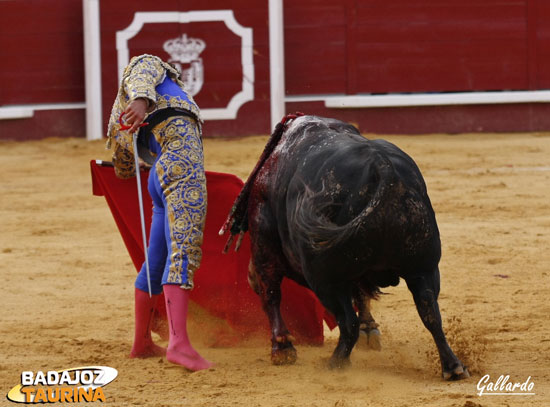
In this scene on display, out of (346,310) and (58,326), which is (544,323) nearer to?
(346,310)

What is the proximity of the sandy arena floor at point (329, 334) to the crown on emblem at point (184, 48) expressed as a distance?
1.57 metres

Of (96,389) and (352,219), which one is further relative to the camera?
(96,389)

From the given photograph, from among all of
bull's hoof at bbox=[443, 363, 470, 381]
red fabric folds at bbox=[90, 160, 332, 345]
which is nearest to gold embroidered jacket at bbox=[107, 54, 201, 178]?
red fabric folds at bbox=[90, 160, 332, 345]

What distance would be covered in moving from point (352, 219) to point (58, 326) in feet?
5.10

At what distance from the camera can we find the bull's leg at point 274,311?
3.31 meters

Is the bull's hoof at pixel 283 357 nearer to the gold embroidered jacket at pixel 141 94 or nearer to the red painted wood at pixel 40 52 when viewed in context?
the gold embroidered jacket at pixel 141 94

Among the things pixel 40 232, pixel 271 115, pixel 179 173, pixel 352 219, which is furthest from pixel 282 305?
pixel 271 115

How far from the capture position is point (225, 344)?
369 cm

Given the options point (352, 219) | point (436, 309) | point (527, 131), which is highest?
point (352, 219)

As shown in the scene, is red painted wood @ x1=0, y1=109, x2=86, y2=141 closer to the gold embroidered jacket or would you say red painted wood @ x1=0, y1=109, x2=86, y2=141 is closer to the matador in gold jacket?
the gold embroidered jacket

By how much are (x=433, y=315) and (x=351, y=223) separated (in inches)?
14.7

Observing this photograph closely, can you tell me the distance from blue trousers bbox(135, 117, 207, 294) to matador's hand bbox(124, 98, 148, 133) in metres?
0.12

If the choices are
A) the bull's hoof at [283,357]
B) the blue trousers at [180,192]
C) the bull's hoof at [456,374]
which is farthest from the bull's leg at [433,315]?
the blue trousers at [180,192]

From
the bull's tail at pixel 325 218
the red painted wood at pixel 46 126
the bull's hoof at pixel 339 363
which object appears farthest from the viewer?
the red painted wood at pixel 46 126
